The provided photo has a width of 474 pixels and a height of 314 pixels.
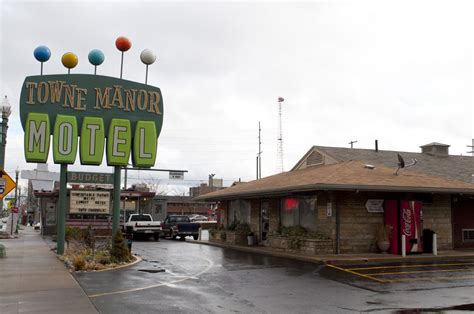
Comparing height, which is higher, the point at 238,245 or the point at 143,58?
the point at 143,58

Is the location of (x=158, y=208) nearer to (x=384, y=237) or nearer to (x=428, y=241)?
(x=384, y=237)

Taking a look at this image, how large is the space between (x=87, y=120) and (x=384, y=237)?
12.7 m

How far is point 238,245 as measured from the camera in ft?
85.0

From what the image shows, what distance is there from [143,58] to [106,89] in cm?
193

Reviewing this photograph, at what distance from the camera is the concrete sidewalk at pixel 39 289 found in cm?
895

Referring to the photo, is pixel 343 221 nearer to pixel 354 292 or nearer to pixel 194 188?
pixel 354 292

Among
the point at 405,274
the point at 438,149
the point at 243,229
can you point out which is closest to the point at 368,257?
the point at 405,274

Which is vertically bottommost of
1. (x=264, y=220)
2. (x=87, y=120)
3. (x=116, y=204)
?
(x=264, y=220)

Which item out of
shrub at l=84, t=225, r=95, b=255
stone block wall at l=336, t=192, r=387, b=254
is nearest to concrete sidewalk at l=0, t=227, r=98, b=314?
shrub at l=84, t=225, r=95, b=255

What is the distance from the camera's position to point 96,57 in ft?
61.2

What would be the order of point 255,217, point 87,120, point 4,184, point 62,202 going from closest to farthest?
point 4,184 → point 87,120 → point 62,202 → point 255,217

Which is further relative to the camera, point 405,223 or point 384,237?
point 384,237

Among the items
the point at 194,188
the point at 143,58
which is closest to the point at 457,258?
the point at 143,58

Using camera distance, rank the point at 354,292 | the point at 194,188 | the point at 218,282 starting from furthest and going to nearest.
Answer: the point at 194,188 → the point at 218,282 → the point at 354,292
